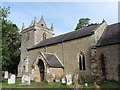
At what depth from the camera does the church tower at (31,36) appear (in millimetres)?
32769

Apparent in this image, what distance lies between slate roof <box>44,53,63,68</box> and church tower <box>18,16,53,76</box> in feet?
30.8

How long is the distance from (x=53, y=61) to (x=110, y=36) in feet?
30.9

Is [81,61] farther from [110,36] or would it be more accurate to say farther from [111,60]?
[110,36]

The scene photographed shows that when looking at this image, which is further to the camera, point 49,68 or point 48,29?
point 48,29

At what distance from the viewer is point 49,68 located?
68.2ft

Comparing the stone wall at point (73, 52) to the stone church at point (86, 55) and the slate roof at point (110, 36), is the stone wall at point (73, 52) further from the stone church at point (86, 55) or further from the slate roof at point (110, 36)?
the slate roof at point (110, 36)

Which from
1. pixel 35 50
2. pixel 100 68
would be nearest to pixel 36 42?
pixel 35 50

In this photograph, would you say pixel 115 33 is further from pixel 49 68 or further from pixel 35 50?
pixel 35 50

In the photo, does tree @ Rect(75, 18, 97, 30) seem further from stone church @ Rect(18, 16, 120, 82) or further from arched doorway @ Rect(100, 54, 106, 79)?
arched doorway @ Rect(100, 54, 106, 79)

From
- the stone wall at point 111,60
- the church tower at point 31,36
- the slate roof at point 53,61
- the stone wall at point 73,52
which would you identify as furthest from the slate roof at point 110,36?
the church tower at point 31,36

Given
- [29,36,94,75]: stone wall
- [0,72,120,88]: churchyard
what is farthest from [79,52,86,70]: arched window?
[0,72,120,88]: churchyard

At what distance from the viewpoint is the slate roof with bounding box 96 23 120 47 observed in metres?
18.4

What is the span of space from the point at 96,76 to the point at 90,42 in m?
4.79

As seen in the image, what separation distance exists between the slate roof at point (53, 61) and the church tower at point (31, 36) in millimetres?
9397
